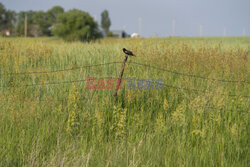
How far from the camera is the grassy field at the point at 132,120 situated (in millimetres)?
2826

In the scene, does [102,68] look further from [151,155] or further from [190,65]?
[151,155]

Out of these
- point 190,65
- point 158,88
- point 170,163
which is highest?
point 190,65

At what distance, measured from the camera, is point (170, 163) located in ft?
9.05

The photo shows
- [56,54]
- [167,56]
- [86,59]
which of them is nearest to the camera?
[167,56]

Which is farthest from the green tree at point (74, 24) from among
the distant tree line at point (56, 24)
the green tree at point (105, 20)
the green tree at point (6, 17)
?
the green tree at point (105, 20)

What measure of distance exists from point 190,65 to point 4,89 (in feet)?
12.4

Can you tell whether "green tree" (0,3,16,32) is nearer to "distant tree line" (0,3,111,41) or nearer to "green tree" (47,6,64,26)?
"distant tree line" (0,3,111,41)

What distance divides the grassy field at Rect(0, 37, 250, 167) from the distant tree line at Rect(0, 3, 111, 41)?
297 cm

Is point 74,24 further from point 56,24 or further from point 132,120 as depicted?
point 132,120

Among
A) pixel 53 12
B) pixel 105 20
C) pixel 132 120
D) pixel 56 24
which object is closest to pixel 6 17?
pixel 53 12

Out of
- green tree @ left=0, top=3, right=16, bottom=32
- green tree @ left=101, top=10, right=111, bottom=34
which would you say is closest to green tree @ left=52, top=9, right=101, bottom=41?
green tree @ left=0, top=3, right=16, bottom=32

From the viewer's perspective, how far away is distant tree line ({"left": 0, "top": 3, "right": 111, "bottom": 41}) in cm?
2888

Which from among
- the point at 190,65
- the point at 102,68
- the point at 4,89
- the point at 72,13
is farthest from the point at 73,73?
the point at 72,13

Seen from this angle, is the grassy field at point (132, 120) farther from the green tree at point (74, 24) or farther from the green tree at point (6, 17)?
the green tree at point (6, 17)
